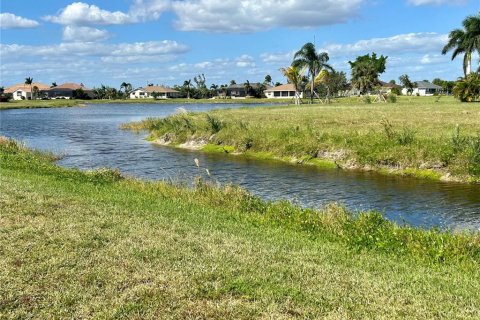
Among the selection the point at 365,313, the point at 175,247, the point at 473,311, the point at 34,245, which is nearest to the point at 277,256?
the point at 175,247

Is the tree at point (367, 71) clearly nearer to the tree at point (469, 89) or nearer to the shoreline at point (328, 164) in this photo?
the tree at point (469, 89)

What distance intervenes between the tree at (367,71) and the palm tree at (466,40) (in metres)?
47.7

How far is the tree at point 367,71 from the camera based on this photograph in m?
131

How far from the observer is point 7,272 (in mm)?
8008

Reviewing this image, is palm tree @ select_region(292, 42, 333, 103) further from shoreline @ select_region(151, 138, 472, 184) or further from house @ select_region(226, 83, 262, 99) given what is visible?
house @ select_region(226, 83, 262, 99)

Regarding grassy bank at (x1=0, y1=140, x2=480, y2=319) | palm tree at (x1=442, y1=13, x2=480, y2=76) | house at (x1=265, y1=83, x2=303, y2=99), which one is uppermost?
palm tree at (x1=442, y1=13, x2=480, y2=76)

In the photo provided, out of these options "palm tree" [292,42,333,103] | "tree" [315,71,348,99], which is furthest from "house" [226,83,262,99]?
"palm tree" [292,42,333,103]

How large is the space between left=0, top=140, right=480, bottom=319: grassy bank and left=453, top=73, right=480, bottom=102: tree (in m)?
59.2

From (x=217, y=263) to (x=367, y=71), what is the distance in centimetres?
12770

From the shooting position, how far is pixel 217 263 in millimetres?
8711

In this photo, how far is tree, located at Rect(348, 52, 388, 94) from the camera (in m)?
131

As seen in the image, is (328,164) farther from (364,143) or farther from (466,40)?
(466,40)

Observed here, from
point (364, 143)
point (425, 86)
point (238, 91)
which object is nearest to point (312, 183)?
point (364, 143)

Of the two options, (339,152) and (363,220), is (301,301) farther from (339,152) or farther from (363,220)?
(339,152)
